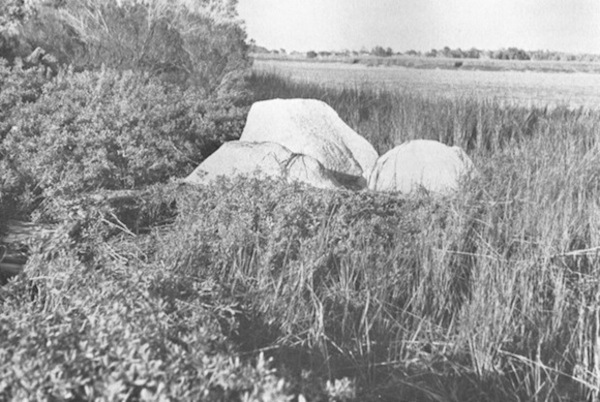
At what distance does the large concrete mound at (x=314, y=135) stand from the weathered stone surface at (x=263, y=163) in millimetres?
1199

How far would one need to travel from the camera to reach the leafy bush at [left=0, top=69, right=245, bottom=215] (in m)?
6.36

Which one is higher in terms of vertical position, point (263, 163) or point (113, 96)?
point (113, 96)

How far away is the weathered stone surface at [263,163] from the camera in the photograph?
7.08 metres

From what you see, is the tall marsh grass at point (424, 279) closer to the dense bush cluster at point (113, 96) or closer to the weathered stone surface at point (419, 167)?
the weathered stone surface at point (419, 167)

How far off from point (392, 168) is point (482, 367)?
453 cm

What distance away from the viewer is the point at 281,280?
4258 mm

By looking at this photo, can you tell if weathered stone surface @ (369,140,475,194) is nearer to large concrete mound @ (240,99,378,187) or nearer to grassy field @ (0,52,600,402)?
large concrete mound @ (240,99,378,187)

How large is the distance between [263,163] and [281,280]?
3103 millimetres

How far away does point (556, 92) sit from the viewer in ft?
66.2

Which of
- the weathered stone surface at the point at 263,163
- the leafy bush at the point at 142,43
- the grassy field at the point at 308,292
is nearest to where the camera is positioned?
the grassy field at the point at 308,292

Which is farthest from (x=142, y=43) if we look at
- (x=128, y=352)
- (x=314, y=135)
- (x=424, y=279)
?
(x=128, y=352)

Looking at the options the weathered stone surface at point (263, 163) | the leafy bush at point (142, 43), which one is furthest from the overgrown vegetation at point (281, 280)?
the leafy bush at point (142, 43)

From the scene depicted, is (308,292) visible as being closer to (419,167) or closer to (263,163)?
(263,163)

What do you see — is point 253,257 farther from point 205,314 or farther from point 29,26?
point 29,26
